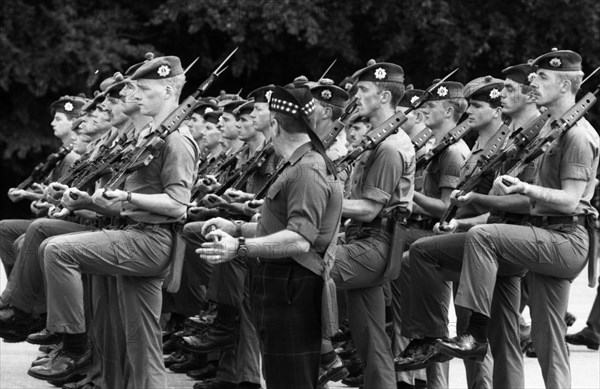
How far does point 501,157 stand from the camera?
8.73m

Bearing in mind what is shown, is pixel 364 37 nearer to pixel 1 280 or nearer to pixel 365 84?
pixel 1 280

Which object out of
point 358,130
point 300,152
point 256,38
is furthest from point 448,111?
point 256,38

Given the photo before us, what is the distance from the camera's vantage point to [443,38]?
21.2 meters

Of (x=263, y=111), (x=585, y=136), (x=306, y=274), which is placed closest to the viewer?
(x=306, y=274)

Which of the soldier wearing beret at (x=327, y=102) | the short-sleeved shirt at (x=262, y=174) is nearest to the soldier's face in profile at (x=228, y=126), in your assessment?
the short-sleeved shirt at (x=262, y=174)

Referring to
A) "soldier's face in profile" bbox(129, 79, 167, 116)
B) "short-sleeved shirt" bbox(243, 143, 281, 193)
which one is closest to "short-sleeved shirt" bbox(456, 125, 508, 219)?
"short-sleeved shirt" bbox(243, 143, 281, 193)

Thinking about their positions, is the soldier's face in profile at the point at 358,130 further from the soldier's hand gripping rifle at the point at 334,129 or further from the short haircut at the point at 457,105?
the short haircut at the point at 457,105

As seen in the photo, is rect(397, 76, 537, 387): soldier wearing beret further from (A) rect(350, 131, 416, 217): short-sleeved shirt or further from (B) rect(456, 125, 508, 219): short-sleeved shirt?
(A) rect(350, 131, 416, 217): short-sleeved shirt

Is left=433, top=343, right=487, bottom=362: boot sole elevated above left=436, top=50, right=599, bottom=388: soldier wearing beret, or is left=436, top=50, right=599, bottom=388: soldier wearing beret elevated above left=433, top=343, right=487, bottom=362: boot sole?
left=436, top=50, right=599, bottom=388: soldier wearing beret

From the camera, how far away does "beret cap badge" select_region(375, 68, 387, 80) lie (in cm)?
901

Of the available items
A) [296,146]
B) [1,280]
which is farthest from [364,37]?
[296,146]

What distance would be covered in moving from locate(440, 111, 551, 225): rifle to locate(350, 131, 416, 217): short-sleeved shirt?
1.11 feet

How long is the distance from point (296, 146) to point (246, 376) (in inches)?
123

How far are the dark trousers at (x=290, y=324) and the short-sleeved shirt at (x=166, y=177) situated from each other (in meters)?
1.57
